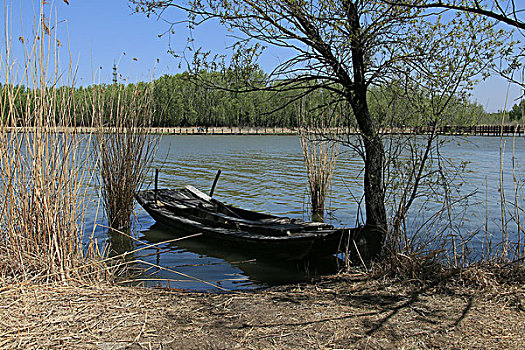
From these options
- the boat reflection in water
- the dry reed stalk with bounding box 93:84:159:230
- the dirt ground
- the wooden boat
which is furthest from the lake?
the dry reed stalk with bounding box 93:84:159:230

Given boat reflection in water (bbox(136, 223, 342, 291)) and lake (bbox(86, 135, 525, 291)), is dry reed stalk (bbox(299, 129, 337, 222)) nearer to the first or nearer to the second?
lake (bbox(86, 135, 525, 291))

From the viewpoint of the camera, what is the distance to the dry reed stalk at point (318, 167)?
30.7 feet

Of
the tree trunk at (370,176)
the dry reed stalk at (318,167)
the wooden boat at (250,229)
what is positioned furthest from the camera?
the dry reed stalk at (318,167)

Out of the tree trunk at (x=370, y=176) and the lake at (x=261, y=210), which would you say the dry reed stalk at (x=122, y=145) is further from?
the tree trunk at (x=370, y=176)

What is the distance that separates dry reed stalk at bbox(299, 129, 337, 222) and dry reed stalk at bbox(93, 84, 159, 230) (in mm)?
3321

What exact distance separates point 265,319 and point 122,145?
4976 millimetres

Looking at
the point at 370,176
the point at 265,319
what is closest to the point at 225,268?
the point at 370,176

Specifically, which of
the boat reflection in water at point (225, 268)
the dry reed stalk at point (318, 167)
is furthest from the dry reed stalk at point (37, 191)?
the dry reed stalk at point (318, 167)

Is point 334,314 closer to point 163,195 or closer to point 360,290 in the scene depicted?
point 360,290

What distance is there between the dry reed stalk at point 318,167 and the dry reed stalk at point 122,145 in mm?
3321

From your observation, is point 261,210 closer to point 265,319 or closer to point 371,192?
point 371,192

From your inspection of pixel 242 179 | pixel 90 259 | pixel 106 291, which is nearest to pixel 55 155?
pixel 90 259

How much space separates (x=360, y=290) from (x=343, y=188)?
Result: 10.2 m

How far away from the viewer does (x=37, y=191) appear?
3.84 m
